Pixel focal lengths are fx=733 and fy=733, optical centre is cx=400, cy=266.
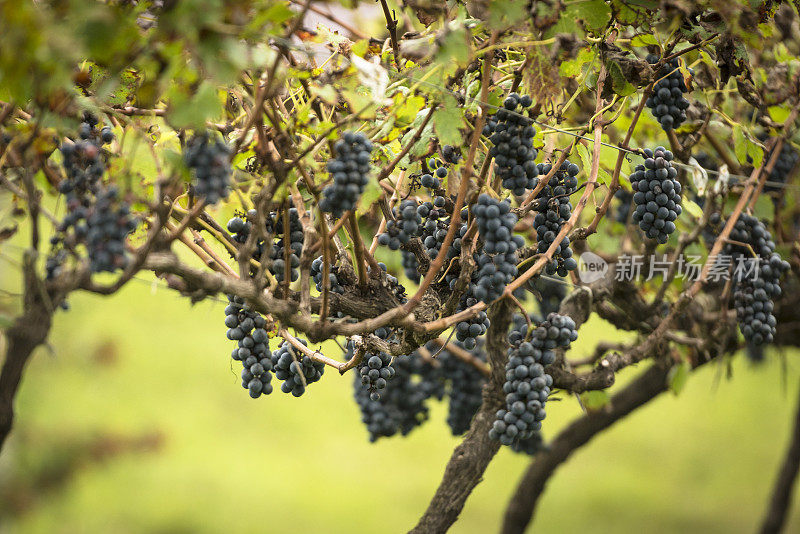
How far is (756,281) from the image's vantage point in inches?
64.6

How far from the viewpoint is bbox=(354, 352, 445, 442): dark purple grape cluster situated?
6.28 ft

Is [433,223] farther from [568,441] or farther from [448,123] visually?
[568,441]

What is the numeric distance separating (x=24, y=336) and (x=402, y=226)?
57 centimetres

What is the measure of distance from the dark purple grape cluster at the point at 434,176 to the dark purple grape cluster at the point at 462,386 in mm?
821

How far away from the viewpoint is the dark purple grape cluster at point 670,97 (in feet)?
4.57

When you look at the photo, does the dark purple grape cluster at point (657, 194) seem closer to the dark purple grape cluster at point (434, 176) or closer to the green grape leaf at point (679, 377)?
the dark purple grape cluster at point (434, 176)

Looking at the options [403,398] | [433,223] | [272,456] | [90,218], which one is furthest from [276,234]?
[272,456]

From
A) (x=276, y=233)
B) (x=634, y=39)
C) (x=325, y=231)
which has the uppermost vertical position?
(x=634, y=39)

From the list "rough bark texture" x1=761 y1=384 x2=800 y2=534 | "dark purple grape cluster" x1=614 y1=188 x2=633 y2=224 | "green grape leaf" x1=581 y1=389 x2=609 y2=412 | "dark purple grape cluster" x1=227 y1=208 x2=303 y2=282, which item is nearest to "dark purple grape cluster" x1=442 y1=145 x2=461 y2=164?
"dark purple grape cluster" x1=227 y1=208 x2=303 y2=282

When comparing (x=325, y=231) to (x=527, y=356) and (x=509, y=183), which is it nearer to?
(x=509, y=183)

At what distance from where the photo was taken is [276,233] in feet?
3.88

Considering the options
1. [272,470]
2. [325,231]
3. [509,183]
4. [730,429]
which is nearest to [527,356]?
[509,183]

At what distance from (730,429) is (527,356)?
3517mm

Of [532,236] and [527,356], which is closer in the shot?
[527,356]
